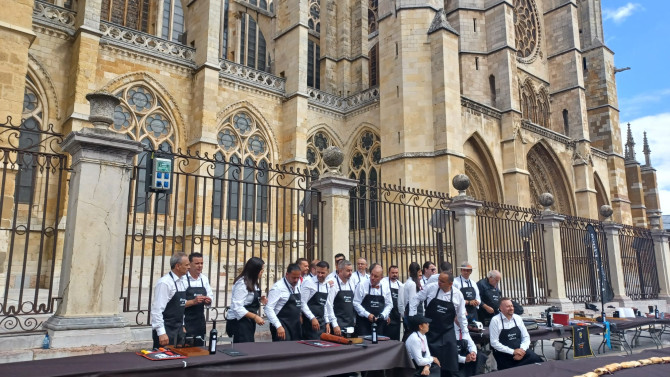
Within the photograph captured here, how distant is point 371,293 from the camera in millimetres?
6047

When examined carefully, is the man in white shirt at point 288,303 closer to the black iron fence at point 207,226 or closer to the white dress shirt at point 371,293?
the black iron fence at point 207,226

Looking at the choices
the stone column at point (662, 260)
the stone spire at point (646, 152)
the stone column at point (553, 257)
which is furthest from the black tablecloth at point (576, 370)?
the stone spire at point (646, 152)

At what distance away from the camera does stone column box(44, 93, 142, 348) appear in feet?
15.3

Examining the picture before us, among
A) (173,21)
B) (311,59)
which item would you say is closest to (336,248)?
(173,21)

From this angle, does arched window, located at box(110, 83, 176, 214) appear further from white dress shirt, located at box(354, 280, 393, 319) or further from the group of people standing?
the group of people standing

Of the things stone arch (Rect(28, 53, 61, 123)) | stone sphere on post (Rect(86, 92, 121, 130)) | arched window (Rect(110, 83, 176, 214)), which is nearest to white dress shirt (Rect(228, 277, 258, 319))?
stone sphere on post (Rect(86, 92, 121, 130))

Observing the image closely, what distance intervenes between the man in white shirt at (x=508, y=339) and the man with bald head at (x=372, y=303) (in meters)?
1.33

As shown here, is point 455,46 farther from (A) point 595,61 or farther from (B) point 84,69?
(A) point 595,61

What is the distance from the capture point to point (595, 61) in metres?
27.8

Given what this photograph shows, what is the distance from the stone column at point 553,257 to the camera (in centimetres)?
1095

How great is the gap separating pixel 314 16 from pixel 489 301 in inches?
814

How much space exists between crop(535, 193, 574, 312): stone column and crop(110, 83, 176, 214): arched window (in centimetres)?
1044

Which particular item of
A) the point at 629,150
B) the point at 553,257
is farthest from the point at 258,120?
the point at 629,150

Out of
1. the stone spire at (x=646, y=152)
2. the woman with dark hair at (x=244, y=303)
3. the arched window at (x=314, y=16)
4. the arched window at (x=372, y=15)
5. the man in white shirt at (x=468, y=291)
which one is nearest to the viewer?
the woman with dark hair at (x=244, y=303)
